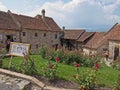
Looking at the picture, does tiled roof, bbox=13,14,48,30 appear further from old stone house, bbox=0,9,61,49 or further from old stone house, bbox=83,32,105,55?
old stone house, bbox=83,32,105,55

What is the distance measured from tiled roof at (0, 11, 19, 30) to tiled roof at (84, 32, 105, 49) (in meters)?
13.5

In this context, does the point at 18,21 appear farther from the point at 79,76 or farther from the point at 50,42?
the point at 79,76

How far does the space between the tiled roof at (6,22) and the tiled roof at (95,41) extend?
44.3 ft

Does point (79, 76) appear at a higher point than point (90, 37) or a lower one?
lower

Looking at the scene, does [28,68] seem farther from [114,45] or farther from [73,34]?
[73,34]

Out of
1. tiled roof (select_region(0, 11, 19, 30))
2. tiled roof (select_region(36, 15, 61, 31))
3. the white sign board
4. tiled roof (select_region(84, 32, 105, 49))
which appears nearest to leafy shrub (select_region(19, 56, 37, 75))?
the white sign board

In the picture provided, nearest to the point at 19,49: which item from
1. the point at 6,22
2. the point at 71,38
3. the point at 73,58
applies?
the point at 73,58

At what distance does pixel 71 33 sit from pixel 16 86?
4112 centimetres

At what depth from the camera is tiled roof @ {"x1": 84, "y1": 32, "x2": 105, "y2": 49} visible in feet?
132

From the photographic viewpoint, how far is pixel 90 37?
46188 millimetres

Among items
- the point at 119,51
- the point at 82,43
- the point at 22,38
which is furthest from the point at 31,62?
the point at 82,43

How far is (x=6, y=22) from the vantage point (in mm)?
37250

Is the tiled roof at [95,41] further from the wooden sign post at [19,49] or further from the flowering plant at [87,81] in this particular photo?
the flowering plant at [87,81]

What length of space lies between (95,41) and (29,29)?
1243 cm
